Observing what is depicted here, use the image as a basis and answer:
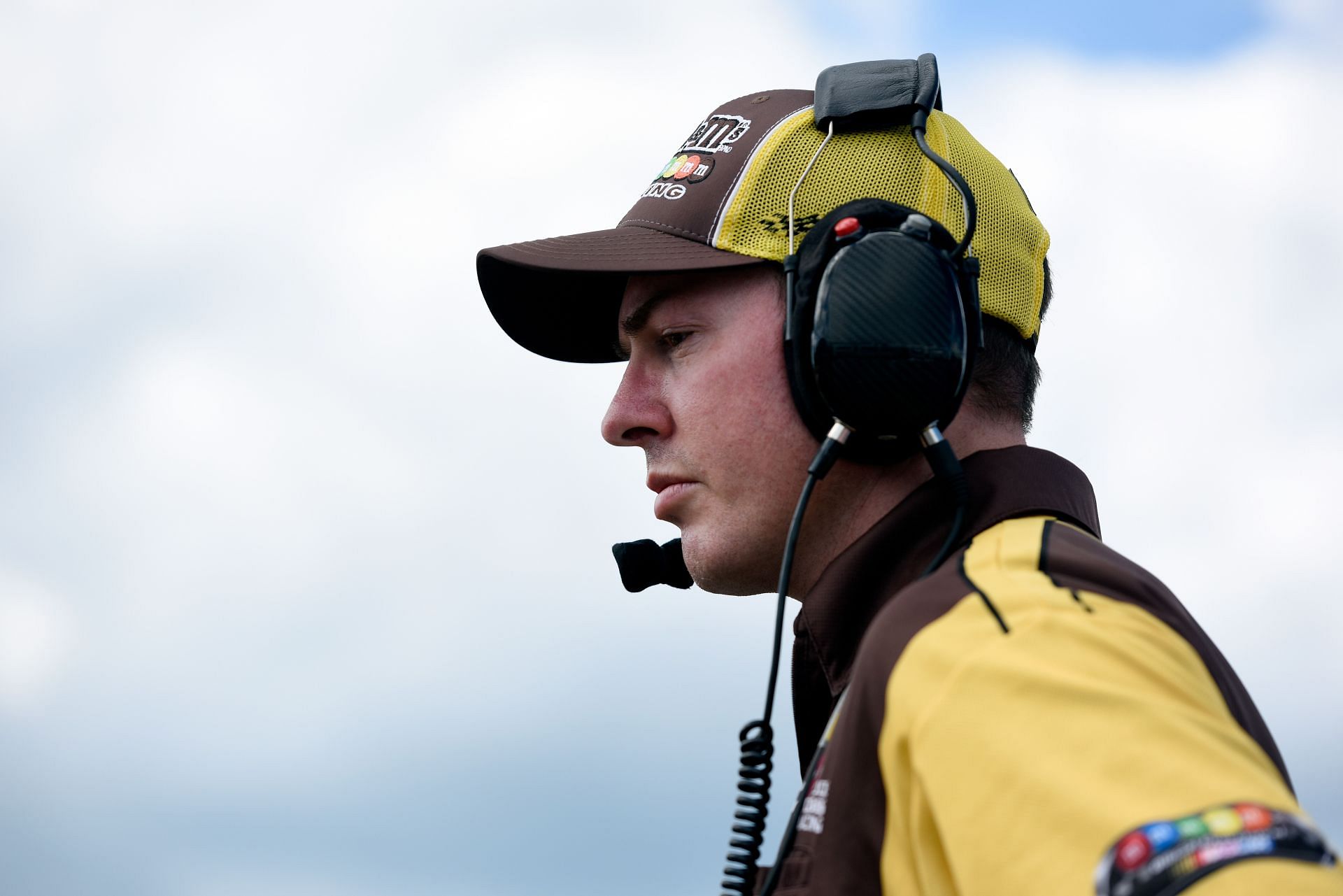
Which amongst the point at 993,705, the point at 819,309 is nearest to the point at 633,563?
the point at 819,309

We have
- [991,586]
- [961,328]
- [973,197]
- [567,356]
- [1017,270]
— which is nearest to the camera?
[991,586]

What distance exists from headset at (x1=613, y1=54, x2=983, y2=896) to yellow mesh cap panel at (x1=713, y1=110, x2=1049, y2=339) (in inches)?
3.9

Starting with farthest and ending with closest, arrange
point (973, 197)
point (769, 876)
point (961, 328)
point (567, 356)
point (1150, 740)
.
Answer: point (567, 356) < point (973, 197) < point (961, 328) < point (769, 876) < point (1150, 740)

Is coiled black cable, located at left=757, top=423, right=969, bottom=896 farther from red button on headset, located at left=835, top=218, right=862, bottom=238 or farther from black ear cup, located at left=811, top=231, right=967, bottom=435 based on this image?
red button on headset, located at left=835, top=218, right=862, bottom=238

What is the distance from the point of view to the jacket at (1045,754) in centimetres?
120

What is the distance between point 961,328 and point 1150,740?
0.90 meters

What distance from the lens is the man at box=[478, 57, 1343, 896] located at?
4.10 ft

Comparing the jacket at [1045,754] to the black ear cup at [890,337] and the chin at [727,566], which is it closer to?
the black ear cup at [890,337]

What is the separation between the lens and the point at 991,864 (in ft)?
4.21

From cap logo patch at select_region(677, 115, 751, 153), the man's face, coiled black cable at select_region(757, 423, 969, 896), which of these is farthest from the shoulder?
cap logo patch at select_region(677, 115, 751, 153)

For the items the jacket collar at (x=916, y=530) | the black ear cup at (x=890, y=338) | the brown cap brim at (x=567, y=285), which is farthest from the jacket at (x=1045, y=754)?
the brown cap brim at (x=567, y=285)

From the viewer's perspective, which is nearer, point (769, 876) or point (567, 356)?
point (769, 876)

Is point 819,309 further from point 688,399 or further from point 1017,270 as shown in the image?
point 1017,270

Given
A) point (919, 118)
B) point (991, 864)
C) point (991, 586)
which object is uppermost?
point (919, 118)
